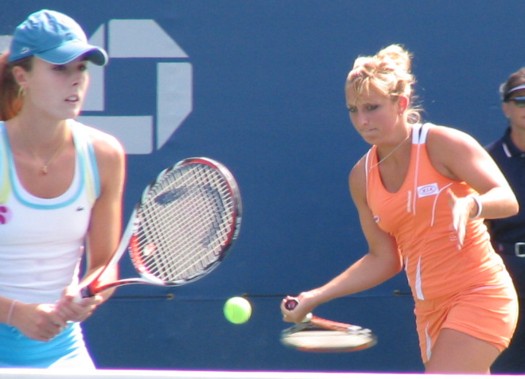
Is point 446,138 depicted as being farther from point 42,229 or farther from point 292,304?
point 42,229

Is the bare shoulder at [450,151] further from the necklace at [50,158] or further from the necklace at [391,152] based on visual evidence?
the necklace at [50,158]

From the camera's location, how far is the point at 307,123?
4348 mm

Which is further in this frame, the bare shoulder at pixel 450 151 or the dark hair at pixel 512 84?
the dark hair at pixel 512 84

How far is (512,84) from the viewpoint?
3959mm

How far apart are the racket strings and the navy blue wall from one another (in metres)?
1.22

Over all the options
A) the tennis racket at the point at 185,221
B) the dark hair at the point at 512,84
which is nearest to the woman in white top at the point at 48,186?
the tennis racket at the point at 185,221

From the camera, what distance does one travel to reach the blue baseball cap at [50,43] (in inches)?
108

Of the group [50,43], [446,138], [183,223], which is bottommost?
[183,223]

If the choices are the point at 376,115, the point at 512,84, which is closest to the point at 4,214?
the point at 376,115

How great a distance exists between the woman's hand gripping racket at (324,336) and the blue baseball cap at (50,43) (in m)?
1.08

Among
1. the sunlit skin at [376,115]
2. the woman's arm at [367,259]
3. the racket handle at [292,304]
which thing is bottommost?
the racket handle at [292,304]

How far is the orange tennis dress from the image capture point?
10.8 feet

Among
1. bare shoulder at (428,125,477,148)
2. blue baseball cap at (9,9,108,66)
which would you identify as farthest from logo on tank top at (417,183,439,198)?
blue baseball cap at (9,9,108,66)

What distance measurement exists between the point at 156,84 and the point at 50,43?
158 centimetres
